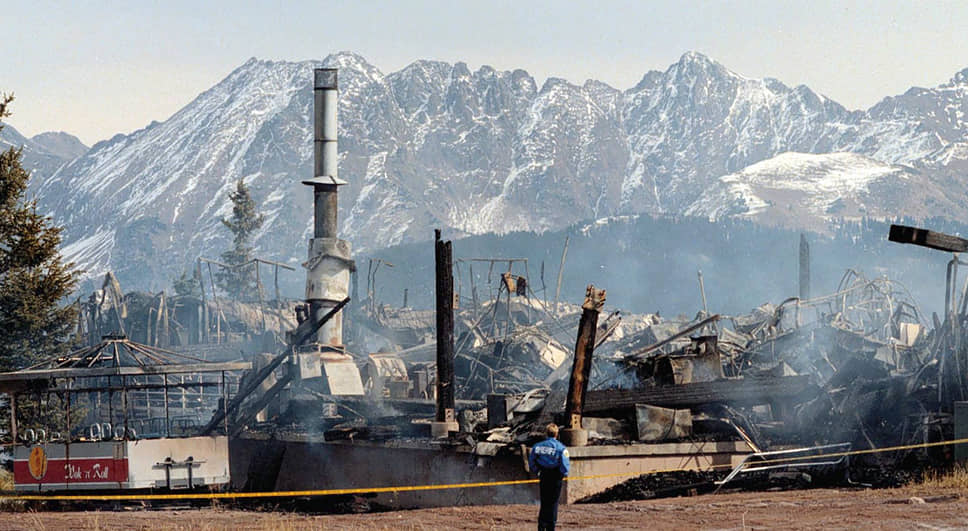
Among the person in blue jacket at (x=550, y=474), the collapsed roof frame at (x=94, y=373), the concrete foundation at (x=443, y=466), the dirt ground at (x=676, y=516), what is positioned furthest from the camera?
the collapsed roof frame at (x=94, y=373)

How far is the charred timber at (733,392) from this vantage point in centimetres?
3025

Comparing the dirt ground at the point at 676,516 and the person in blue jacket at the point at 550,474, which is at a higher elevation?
the person in blue jacket at the point at 550,474

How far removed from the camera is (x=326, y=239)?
52250mm

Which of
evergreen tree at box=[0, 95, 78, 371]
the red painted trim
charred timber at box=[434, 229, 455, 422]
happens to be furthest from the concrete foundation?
evergreen tree at box=[0, 95, 78, 371]

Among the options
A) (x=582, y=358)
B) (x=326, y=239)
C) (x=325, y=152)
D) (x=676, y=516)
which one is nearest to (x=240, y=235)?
(x=325, y=152)

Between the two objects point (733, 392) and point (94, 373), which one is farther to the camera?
point (94, 373)

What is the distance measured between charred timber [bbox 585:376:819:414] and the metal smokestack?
69.1 ft

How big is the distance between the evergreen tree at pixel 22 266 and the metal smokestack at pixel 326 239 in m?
10.7

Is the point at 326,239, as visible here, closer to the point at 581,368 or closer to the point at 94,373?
the point at 94,373

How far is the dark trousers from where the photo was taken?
1844cm

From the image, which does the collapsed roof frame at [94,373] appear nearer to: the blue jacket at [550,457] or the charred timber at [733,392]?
the charred timber at [733,392]

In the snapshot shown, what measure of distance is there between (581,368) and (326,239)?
27288 mm

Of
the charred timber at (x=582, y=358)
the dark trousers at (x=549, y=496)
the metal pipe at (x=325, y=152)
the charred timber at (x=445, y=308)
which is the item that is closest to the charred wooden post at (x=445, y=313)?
the charred timber at (x=445, y=308)

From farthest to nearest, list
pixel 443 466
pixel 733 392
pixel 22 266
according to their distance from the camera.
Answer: pixel 22 266 → pixel 733 392 → pixel 443 466
